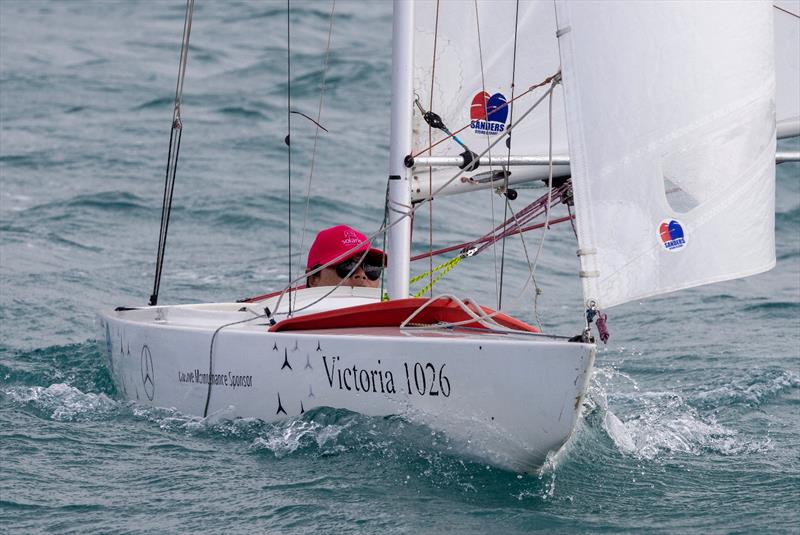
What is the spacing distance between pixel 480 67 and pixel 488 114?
→ 0.87 ft

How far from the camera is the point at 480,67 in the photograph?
20.0 feet

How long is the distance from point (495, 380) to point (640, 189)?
87cm

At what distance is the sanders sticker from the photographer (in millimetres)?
4488

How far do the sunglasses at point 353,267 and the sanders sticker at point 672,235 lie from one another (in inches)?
86.3

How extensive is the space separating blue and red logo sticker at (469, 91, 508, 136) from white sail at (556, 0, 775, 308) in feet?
4.52

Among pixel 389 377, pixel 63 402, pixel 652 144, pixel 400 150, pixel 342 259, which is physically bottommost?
pixel 63 402

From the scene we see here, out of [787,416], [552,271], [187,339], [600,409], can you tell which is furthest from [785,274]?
[187,339]

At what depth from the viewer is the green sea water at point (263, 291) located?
4.62m

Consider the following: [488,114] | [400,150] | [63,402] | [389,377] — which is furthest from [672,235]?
[63,402]

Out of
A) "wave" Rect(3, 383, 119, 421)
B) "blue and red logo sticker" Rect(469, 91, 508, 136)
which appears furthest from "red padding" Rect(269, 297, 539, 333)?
"wave" Rect(3, 383, 119, 421)

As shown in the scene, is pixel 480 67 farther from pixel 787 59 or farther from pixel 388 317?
pixel 787 59

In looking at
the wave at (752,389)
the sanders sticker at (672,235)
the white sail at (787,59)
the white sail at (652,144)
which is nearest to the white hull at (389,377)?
the white sail at (652,144)

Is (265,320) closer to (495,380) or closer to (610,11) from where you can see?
(495,380)

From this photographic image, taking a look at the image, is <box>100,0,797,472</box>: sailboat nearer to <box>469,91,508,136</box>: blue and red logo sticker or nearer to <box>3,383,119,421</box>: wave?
<box>469,91,508,136</box>: blue and red logo sticker
